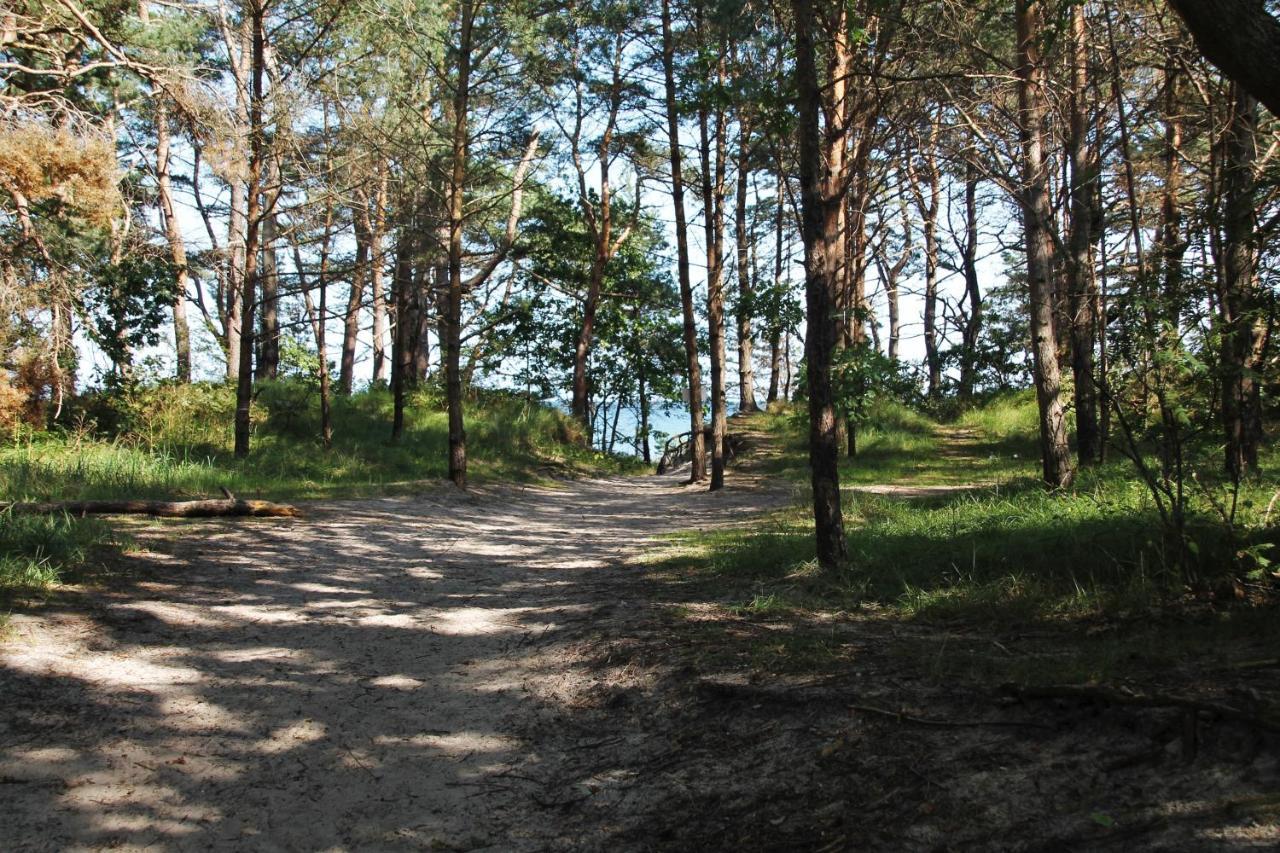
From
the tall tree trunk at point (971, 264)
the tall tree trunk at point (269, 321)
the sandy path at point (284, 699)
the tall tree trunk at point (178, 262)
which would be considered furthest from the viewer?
the tall tree trunk at point (971, 264)

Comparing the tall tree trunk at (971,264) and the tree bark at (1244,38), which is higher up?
the tall tree trunk at (971,264)

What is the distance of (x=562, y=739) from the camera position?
4.04 m

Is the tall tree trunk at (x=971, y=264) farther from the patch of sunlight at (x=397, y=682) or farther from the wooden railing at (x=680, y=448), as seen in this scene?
the patch of sunlight at (x=397, y=682)

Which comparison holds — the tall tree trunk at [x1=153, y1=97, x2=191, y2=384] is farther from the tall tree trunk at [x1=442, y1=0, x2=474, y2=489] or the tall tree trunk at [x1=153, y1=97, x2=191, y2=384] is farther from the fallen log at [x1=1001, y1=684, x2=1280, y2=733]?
the fallen log at [x1=1001, y1=684, x2=1280, y2=733]

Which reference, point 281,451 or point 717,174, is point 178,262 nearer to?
point 281,451

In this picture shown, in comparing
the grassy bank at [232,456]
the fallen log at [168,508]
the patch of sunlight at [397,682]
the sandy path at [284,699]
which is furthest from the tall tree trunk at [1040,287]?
the grassy bank at [232,456]

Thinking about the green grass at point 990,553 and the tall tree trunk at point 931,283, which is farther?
the tall tree trunk at point 931,283

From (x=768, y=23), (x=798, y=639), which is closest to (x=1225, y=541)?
(x=798, y=639)

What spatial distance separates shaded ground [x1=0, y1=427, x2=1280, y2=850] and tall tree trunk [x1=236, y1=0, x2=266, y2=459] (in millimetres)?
7902

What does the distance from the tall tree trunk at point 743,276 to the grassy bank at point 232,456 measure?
18.3 feet

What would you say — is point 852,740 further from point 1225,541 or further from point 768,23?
point 768,23

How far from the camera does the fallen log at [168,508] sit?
7.42 metres

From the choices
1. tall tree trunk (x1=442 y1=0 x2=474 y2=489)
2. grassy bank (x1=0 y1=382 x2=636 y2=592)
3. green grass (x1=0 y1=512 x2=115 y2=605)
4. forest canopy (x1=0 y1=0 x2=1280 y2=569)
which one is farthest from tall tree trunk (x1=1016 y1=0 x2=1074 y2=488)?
green grass (x1=0 y1=512 x2=115 y2=605)

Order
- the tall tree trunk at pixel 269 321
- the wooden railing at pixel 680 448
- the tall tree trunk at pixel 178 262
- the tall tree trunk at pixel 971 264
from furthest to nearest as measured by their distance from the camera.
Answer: the tall tree trunk at pixel 971 264 < the wooden railing at pixel 680 448 < the tall tree trunk at pixel 269 321 < the tall tree trunk at pixel 178 262
